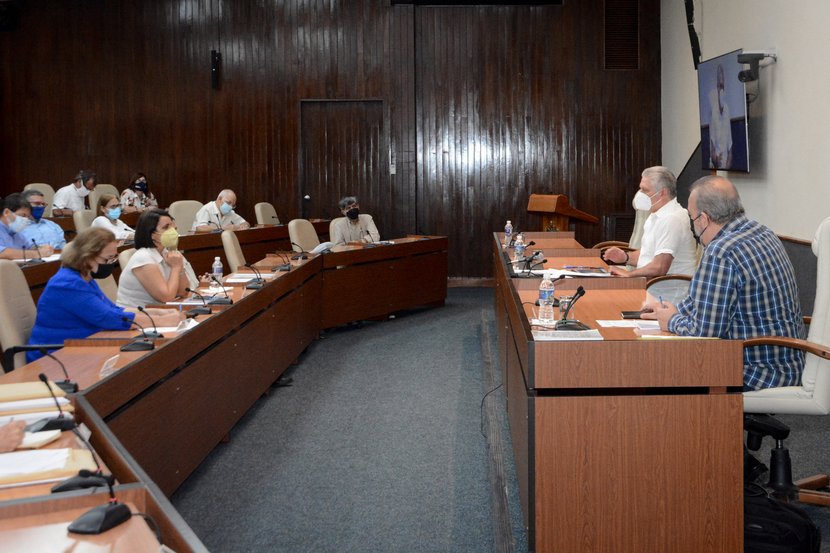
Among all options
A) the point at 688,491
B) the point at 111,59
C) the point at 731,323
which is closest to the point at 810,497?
the point at 731,323

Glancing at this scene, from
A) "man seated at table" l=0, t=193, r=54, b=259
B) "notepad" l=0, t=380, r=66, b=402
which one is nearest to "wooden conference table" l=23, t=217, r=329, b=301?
"man seated at table" l=0, t=193, r=54, b=259

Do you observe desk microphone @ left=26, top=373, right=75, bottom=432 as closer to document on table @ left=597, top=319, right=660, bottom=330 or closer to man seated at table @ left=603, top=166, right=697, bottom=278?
document on table @ left=597, top=319, right=660, bottom=330

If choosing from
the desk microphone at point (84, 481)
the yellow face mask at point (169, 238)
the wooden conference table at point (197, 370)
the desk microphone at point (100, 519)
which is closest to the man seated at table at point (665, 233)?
the wooden conference table at point (197, 370)

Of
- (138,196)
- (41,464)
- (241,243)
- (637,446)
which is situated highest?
(138,196)

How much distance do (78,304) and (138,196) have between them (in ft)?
22.2

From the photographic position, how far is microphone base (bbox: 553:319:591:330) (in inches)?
118

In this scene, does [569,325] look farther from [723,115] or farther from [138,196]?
[138,196]

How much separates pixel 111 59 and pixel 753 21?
304 inches

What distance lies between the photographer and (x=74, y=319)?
386cm

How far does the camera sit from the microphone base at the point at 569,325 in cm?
300

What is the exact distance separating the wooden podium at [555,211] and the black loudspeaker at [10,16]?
277 inches

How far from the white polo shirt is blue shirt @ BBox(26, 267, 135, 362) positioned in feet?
9.60

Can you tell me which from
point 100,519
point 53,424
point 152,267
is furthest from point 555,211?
point 100,519

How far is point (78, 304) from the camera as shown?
380 centimetres
